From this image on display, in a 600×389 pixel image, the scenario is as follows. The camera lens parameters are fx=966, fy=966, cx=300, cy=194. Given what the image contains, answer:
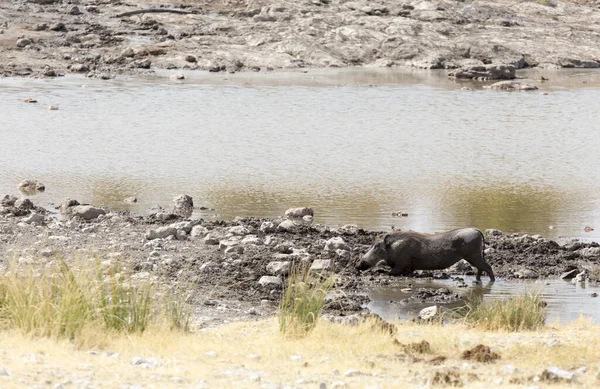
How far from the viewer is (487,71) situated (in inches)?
1610

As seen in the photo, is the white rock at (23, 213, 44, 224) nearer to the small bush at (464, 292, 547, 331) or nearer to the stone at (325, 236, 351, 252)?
the stone at (325, 236, 351, 252)

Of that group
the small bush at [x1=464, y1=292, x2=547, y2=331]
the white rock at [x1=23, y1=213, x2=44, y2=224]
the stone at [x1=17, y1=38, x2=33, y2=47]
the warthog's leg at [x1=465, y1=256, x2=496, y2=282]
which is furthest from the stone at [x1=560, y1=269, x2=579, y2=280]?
the stone at [x1=17, y1=38, x2=33, y2=47]

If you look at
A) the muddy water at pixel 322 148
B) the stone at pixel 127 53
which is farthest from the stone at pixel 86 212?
the stone at pixel 127 53

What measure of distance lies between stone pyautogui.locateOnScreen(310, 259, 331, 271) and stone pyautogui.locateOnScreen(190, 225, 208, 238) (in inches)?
95.7

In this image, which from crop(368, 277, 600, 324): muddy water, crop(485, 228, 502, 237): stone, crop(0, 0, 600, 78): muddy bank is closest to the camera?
crop(368, 277, 600, 324): muddy water

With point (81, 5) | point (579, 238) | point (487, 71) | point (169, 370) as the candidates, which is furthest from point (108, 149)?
point (81, 5)

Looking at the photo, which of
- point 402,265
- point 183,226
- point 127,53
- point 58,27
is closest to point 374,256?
point 402,265

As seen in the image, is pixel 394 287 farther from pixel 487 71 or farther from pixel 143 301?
pixel 487 71

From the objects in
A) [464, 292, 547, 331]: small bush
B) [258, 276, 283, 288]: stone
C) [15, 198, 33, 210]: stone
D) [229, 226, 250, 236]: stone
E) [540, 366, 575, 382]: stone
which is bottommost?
[15, 198, 33, 210]: stone

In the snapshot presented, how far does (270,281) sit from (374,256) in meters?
1.70

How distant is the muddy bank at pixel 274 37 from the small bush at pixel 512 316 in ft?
99.5

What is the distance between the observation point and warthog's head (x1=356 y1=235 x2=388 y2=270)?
13516 mm

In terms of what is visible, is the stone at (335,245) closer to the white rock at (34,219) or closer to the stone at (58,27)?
the white rock at (34,219)

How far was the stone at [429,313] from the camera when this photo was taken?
1130 cm
